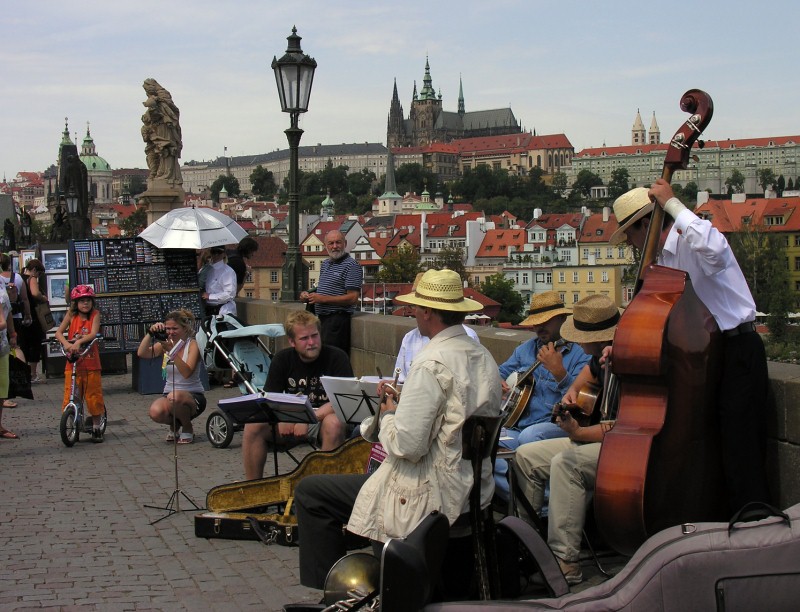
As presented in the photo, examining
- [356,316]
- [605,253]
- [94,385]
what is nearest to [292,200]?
[356,316]

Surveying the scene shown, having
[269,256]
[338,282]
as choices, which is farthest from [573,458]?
[269,256]

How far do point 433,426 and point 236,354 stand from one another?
6631mm

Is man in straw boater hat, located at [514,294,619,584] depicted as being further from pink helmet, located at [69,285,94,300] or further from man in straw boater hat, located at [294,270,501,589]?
pink helmet, located at [69,285,94,300]

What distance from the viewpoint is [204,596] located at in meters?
5.52

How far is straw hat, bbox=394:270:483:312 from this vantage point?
15.8 feet

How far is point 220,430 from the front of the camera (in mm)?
9953

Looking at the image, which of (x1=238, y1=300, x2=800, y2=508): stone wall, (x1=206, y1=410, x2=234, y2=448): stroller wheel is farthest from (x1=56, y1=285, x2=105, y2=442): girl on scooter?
A: (x1=238, y1=300, x2=800, y2=508): stone wall

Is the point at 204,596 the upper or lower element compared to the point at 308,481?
lower

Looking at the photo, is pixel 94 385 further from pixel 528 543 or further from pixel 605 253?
pixel 605 253

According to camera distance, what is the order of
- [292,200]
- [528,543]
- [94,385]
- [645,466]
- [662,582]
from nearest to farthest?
[662,582] < [645,466] < [528,543] < [94,385] < [292,200]

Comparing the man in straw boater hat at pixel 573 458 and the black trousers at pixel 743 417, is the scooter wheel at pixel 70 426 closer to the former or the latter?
the man in straw boater hat at pixel 573 458

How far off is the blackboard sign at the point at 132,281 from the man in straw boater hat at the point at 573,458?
878 centimetres

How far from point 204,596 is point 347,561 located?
97 centimetres

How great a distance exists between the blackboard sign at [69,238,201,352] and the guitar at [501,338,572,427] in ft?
27.0
